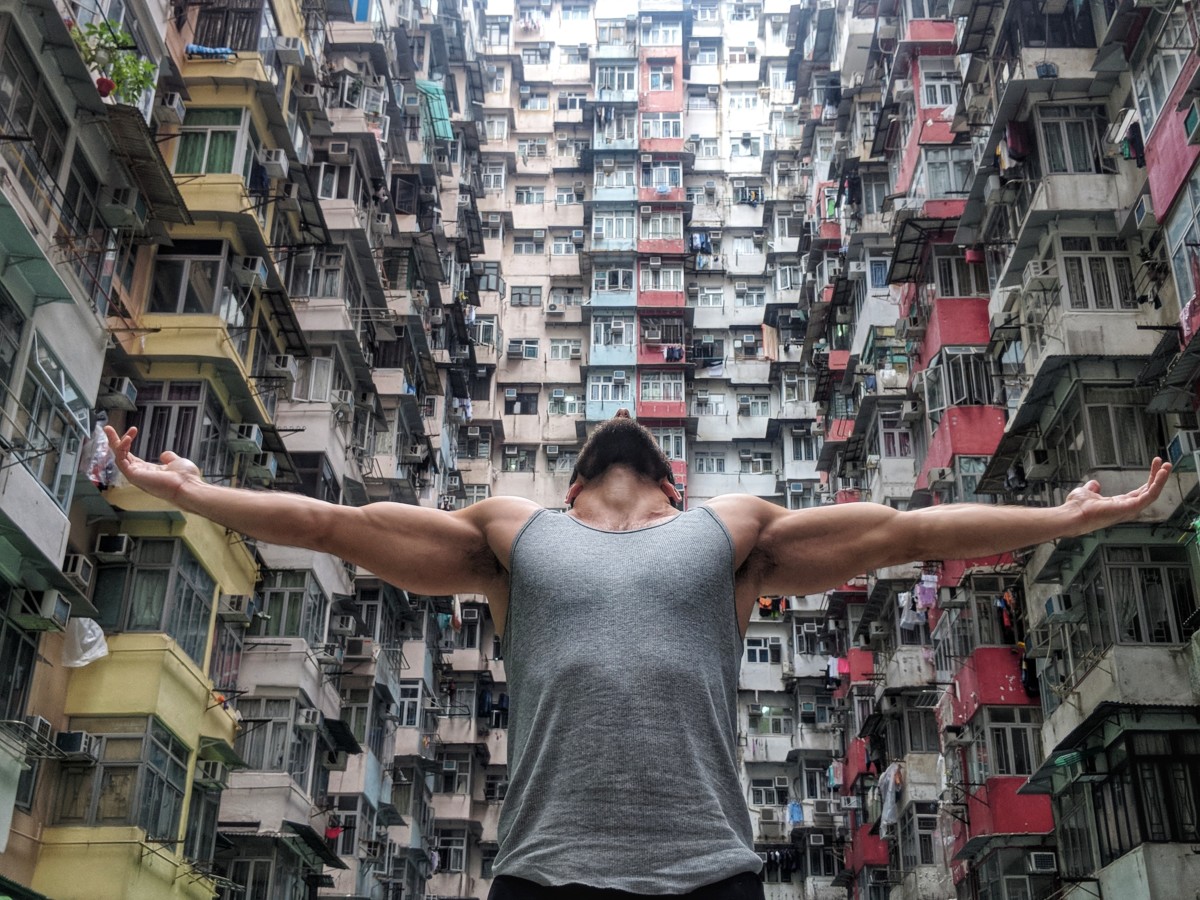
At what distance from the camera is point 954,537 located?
366 centimetres

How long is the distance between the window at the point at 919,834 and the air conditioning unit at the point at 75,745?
21374 mm

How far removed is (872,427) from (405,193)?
48.6ft

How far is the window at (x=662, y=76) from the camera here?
6444 cm

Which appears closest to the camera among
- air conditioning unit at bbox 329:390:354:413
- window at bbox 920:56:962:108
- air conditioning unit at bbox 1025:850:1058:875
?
air conditioning unit at bbox 1025:850:1058:875

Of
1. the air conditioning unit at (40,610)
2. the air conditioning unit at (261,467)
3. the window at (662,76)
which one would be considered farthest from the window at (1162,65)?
the window at (662,76)

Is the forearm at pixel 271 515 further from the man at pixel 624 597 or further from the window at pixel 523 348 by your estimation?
the window at pixel 523 348

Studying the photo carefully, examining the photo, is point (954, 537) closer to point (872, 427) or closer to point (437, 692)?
point (872, 427)

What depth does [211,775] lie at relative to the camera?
85.2 feet

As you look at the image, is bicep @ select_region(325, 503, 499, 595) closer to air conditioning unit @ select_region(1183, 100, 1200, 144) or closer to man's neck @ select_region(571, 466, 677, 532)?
man's neck @ select_region(571, 466, 677, 532)

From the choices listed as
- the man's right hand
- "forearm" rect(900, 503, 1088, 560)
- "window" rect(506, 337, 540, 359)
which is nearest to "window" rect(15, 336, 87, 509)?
the man's right hand

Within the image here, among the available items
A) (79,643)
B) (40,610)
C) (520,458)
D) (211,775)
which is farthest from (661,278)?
(40,610)

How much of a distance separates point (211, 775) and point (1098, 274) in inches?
686

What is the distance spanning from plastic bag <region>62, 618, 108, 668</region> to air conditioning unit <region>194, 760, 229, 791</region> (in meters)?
3.99

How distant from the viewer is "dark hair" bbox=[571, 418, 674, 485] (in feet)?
12.8
